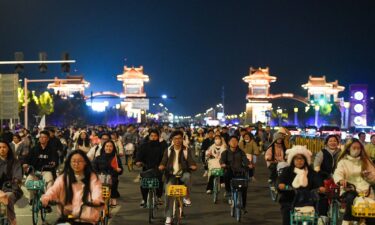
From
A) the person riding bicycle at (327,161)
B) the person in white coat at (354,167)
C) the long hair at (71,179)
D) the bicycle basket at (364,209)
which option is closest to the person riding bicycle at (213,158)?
the person riding bicycle at (327,161)

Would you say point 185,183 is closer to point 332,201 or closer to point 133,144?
point 332,201

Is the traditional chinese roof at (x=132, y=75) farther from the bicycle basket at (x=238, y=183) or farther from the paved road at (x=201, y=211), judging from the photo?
the bicycle basket at (x=238, y=183)

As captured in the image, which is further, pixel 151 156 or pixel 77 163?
pixel 151 156

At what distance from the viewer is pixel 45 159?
1241 cm

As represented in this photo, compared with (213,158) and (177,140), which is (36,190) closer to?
(177,140)

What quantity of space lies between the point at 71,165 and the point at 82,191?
30 cm

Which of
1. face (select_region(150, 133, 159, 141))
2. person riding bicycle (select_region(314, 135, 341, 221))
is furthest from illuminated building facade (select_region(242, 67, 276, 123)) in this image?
person riding bicycle (select_region(314, 135, 341, 221))

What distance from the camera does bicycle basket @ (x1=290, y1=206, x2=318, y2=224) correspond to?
7.71m

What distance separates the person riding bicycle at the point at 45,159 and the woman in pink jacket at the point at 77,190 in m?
5.82

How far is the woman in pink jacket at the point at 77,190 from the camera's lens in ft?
21.3

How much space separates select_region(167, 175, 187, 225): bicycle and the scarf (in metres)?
3.10

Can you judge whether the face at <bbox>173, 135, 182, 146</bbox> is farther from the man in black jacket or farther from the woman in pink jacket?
the woman in pink jacket

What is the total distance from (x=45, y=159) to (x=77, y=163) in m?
5.95

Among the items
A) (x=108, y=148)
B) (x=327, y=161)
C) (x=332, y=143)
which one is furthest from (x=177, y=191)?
(x=332, y=143)
